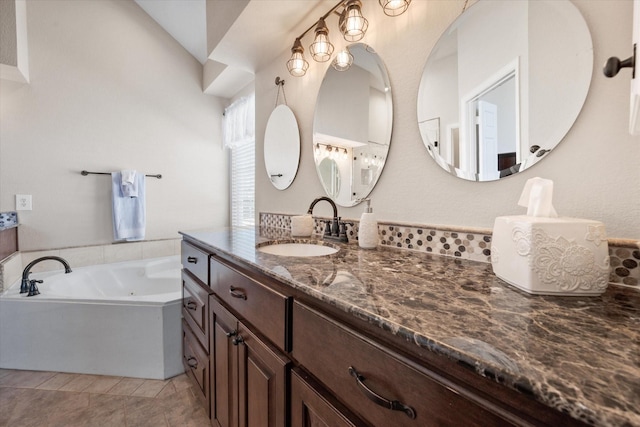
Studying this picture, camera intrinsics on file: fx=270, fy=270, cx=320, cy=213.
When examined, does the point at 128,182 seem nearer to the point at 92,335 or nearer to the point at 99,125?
the point at 99,125

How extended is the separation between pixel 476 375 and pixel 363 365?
0.20 meters

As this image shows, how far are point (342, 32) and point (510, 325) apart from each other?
1.42 m

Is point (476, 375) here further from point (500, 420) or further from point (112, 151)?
point (112, 151)

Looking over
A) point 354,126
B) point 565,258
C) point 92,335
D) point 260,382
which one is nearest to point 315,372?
point 260,382

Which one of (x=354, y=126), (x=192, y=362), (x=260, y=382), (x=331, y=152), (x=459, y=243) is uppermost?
(x=354, y=126)

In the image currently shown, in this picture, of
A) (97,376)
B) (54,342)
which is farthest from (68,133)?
(97,376)

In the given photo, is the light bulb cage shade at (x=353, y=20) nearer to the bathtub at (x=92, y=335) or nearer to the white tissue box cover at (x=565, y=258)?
the white tissue box cover at (x=565, y=258)

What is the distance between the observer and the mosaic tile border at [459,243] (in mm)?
645

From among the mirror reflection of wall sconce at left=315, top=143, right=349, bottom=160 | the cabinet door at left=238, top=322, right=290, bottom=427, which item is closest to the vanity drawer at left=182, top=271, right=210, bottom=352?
the cabinet door at left=238, top=322, right=290, bottom=427

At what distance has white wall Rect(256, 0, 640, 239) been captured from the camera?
2.22 feet

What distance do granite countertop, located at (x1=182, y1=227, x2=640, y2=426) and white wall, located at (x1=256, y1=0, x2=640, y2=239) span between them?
0.76ft

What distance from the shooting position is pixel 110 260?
2.56m

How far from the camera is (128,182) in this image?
256 cm

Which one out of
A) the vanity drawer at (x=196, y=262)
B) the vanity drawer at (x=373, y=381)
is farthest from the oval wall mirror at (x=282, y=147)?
the vanity drawer at (x=373, y=381)
